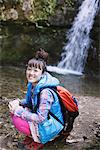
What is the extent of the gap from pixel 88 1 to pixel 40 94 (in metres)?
6.88

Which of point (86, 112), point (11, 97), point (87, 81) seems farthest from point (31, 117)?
point (87, 81)

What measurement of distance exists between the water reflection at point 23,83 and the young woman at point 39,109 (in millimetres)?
2468

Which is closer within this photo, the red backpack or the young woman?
the young woman

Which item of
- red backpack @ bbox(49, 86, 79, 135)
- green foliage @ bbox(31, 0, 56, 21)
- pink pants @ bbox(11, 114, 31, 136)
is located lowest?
pink pants @ bbox(11, 114, 31, 136)

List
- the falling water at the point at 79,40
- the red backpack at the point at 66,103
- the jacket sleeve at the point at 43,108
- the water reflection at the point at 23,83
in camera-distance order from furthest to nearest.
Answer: the falling water at the point at 79,40 < the water reflection at the point at 23,83 < the red backpack at the point at 66,103 < the jacket sleeve at the point at 43,108

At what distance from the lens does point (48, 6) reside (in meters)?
9.66

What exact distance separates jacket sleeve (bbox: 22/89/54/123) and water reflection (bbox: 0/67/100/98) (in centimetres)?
259

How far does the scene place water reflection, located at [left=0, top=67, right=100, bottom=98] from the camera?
21.9 feet

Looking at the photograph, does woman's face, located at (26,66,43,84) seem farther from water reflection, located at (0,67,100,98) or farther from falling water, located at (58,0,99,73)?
falling water, located at (58,0,99,73)

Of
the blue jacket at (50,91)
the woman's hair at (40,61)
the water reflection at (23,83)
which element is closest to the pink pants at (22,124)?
the blue jacket at (50,91)

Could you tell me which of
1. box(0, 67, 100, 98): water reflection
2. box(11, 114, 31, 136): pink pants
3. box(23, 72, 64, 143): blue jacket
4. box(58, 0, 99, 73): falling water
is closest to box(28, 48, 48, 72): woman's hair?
box(23, 72, 64, 143): blue jacket

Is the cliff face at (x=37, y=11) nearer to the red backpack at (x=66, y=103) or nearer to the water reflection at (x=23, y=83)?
the water reflection at (x=23, y=83)

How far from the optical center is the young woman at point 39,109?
364cm

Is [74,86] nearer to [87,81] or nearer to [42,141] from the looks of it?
[87,81]
